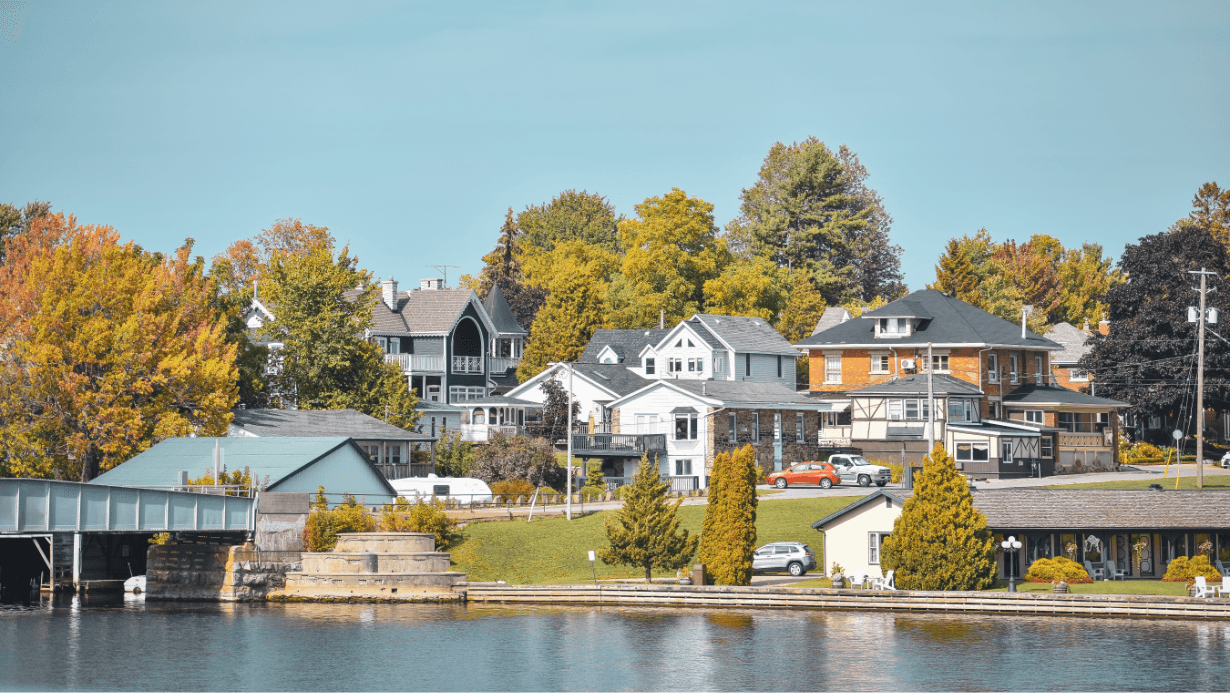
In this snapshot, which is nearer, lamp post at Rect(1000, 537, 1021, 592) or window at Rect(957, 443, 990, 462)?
lamp post at Rect(1000, 537, 1021, 592)

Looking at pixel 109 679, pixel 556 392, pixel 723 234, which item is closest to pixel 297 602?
pixel 109 679

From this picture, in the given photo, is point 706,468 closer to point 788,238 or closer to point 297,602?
point 297,602

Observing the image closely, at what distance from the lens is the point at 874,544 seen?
6025 centimetres

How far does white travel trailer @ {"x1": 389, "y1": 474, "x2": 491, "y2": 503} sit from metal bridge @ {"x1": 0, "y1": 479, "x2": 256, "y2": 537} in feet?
41.0

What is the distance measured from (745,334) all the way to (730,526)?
44.9 m

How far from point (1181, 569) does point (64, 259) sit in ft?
→ 174

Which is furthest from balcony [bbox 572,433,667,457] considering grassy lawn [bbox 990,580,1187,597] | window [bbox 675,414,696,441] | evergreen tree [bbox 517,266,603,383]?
grassy lawn [bbox 990,580,1187,597]

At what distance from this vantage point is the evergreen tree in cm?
11312

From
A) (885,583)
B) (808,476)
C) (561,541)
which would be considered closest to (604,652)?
(885,583)

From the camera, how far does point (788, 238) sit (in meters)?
136

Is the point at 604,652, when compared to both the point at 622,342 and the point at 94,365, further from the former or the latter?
the point at 622,342

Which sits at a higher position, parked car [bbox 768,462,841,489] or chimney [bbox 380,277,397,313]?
chimney [bbox 380,277,397,313]

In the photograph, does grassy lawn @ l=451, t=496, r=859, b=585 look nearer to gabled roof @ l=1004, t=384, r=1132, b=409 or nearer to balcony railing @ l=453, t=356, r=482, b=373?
gabled roof @ l=1004, t=384, r=1132, b=409

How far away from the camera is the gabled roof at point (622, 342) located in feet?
346
